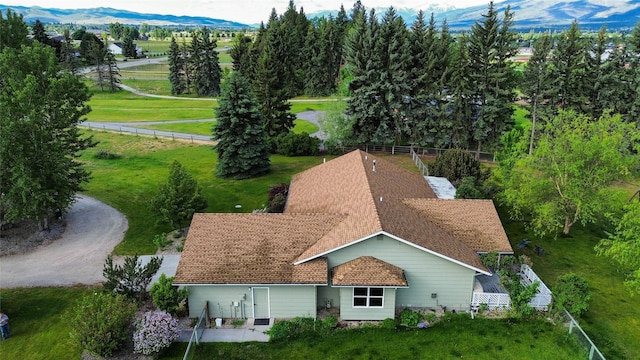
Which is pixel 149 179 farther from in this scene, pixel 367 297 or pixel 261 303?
pixel 367 297

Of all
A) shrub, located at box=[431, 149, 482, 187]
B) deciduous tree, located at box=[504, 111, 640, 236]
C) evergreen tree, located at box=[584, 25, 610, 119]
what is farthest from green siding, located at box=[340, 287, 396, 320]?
evergreen tree, located at box=[584, 25, 610, 119]

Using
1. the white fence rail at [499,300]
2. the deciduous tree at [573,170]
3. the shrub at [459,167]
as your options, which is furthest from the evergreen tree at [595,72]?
the white fence rail at [499,300]

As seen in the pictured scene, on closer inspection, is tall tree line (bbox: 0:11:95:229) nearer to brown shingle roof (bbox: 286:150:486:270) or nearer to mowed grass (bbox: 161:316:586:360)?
brown shingle roof (bbox: 286:150:486:270)

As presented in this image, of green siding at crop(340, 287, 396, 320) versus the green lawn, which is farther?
the green lawn

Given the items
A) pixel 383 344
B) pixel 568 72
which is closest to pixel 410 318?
pixel 383 344

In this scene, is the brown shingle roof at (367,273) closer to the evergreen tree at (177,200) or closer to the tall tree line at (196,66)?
the evergreen tree at (177,200)
